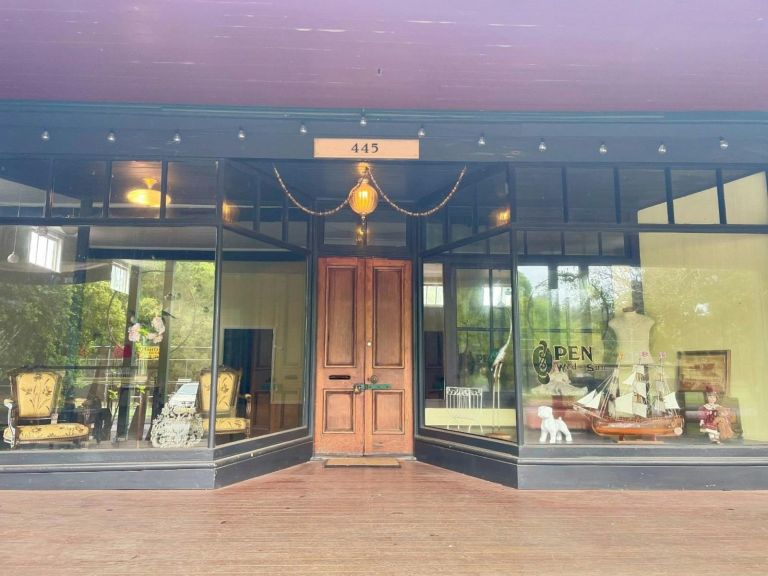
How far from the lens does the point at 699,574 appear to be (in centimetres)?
270

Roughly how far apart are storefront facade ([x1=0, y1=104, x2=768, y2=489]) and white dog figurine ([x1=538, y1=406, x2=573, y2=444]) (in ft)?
0.07

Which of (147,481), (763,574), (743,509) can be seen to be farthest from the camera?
(147,481)

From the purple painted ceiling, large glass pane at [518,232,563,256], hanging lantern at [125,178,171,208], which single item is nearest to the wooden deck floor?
large glass pane at [518,232,563,256]

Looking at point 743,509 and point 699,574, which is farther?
point 743,509

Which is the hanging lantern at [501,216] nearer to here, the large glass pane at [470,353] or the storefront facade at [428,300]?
the storefront facade at [428,300]

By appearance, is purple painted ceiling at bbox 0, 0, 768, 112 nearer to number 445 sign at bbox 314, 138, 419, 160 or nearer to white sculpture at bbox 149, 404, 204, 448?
number 445 sign at bbox 314, 138, 419, 160

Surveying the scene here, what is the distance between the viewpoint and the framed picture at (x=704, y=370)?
4.96 m

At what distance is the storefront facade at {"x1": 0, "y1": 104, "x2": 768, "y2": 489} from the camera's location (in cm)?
449

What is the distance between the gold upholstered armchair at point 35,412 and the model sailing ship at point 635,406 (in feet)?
15.5

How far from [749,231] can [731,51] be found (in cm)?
202

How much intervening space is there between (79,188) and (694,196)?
577cm

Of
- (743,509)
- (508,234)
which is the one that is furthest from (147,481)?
(743,509)

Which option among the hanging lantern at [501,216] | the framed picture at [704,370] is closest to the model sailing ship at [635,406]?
the framed picture at [704,370]

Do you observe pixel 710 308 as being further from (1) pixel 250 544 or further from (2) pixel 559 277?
(1) pixel 250 544
